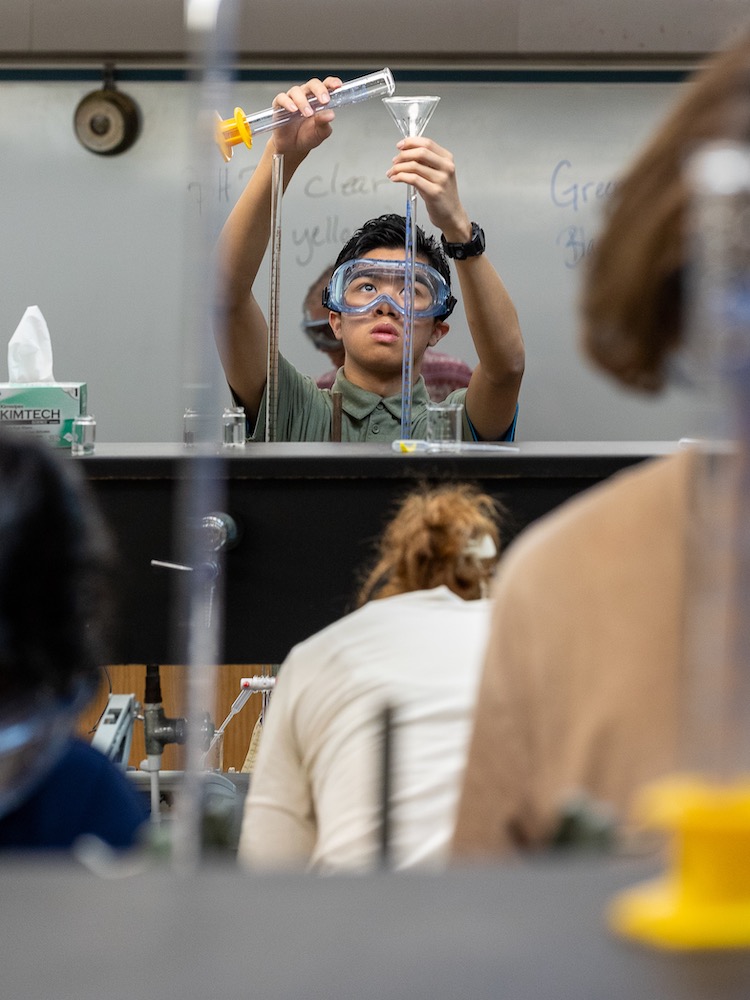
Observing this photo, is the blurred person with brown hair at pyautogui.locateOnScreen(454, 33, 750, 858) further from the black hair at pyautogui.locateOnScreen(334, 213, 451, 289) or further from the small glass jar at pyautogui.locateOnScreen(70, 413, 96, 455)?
the black hair at pyautogui.locateOnScreen(334, 213, 451, 289)

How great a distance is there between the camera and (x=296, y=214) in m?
3.67

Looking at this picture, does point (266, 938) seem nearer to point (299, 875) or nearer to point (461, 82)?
point (299, 875)

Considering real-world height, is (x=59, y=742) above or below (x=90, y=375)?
below

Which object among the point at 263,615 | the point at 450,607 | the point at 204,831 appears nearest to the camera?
the point at 204,831

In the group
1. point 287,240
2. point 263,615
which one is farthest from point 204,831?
point 287,240

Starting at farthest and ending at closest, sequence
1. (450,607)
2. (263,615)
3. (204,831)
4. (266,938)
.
→ (263,615) → (450,607) → (204,831) → (266,938)

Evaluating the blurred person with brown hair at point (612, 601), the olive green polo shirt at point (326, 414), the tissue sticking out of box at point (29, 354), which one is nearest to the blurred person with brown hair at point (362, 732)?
the blurred person with brown hair at point (612, 601)

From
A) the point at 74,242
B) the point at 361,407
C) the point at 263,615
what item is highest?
the point at 74,242

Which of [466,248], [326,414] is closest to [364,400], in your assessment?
[326,414]

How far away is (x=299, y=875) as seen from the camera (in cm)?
34

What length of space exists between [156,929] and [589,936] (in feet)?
0.35

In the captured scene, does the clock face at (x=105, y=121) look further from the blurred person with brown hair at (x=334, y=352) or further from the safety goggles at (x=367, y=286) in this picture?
the safety goggles at (x=367, y=286)

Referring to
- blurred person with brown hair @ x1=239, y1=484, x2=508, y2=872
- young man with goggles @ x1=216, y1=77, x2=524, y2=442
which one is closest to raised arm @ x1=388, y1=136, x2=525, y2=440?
young man with goggles @ x1=216, y1=77, x2=524, y2=442

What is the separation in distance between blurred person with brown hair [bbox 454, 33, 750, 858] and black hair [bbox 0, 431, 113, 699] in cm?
18
